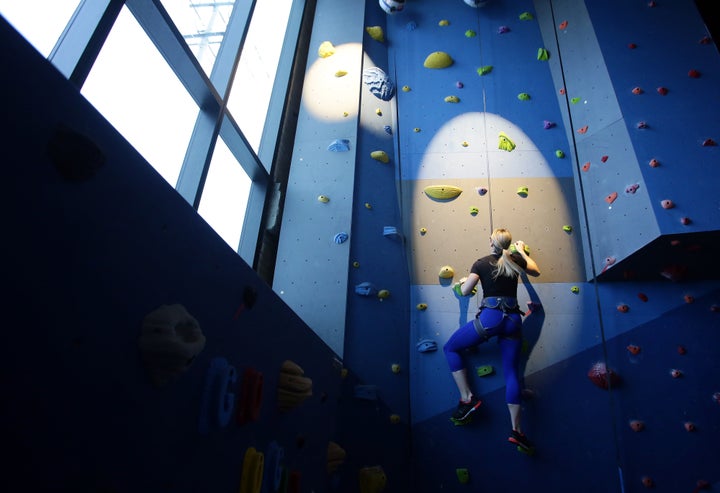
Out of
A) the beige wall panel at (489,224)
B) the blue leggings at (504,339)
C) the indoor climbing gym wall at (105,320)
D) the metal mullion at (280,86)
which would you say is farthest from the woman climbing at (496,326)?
the metal mullion at (280,86)

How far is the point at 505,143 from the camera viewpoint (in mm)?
3242

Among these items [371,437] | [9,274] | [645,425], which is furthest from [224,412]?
[645,425]

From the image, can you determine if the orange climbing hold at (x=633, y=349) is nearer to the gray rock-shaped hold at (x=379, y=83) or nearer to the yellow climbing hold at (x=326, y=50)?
the gray rock-shaped hold at (x=379, y=83)

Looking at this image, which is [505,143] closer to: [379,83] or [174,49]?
[379,83]

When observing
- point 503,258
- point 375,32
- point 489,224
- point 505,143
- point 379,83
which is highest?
point 375,32

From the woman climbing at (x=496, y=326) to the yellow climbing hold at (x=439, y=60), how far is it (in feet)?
5.80

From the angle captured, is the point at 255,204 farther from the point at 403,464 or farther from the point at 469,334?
the point at 403,464

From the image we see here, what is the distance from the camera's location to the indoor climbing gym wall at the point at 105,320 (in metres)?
0.65

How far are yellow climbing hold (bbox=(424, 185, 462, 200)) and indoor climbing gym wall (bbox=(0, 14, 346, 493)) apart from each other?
2085 mm

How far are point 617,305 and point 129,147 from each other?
2.77 meters

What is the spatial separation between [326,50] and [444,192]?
61.6 inches

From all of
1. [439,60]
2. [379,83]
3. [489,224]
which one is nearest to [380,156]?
[379,83]

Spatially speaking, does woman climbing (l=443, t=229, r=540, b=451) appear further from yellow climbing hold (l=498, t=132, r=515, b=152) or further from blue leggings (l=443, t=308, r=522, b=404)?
yellow climbing hold (l=498, t=132, r=515, b=152)

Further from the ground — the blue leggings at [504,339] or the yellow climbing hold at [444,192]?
the yellow climbing hold at [444,192]
